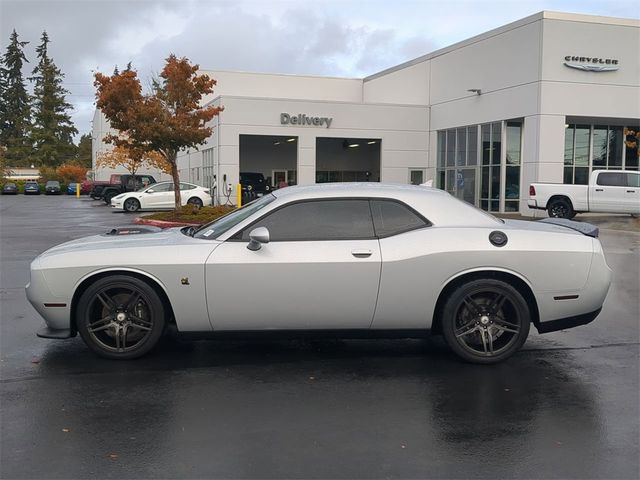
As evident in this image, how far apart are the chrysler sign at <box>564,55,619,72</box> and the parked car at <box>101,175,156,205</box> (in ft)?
82.7

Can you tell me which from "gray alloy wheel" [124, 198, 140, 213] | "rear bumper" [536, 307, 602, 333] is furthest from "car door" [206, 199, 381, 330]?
"gray alloy wheel" [124, 198, 140, 213]

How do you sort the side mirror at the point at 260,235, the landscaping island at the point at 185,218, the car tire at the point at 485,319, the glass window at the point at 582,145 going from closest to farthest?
the side mirror at the point at 260,235 < the car tire at the point at 485,319 < the landscaping island at the point at 185,218 < the glass window at the point at 582,145

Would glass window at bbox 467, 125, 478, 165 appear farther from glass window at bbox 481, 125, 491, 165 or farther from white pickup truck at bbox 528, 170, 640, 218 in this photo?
white pickup truck at bbox 528, 170, 640, 218

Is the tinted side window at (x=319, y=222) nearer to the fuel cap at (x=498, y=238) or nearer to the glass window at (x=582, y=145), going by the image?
the fuel cap at (x=498, y=238)

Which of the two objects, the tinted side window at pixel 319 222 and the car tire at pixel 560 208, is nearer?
the tinted side window at pixel 319 222

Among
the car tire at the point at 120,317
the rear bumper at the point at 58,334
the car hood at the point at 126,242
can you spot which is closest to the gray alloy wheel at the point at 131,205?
the car hood at the point at 126,242

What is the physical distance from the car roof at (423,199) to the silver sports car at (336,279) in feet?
0.06

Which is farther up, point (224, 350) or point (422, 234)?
point (422, 234)

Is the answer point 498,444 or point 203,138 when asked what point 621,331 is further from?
point 203,138

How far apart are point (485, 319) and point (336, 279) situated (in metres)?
1.35

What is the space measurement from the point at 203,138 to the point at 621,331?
19.2 m

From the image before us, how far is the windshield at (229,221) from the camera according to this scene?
567cm

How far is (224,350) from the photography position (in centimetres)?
602

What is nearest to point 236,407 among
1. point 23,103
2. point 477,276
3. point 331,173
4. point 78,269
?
point 78,269
